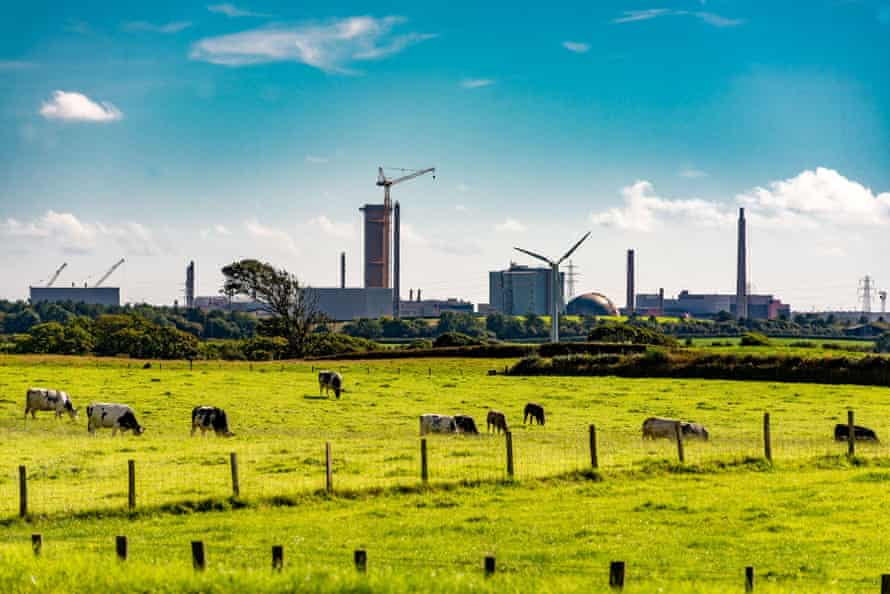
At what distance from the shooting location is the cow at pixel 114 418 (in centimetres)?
4494

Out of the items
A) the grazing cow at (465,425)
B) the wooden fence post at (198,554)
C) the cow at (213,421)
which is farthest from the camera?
the grazing cow at (465,425)

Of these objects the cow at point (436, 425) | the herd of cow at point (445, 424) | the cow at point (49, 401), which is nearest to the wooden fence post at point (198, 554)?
the herd of cow at point (445, 424)

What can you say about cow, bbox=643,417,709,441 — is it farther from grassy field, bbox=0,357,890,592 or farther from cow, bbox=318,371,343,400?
cow, bbox=318,371,343,400

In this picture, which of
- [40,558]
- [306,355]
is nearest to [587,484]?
[40,558]

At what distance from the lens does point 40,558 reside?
1720cm

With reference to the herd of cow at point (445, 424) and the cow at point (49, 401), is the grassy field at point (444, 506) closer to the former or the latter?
the cow at point (49, 401)

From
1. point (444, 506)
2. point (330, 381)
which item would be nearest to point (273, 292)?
point (330, 381)

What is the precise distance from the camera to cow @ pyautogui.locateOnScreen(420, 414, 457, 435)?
44156 millimetres

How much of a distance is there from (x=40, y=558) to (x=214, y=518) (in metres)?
7.63

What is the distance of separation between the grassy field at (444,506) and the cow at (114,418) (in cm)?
90

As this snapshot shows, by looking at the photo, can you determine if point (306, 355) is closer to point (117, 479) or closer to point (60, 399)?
point (60, 399)

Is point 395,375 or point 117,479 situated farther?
point 395,375

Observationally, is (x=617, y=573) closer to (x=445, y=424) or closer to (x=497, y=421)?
(x=445, y=424)

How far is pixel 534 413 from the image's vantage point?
48781 mm
